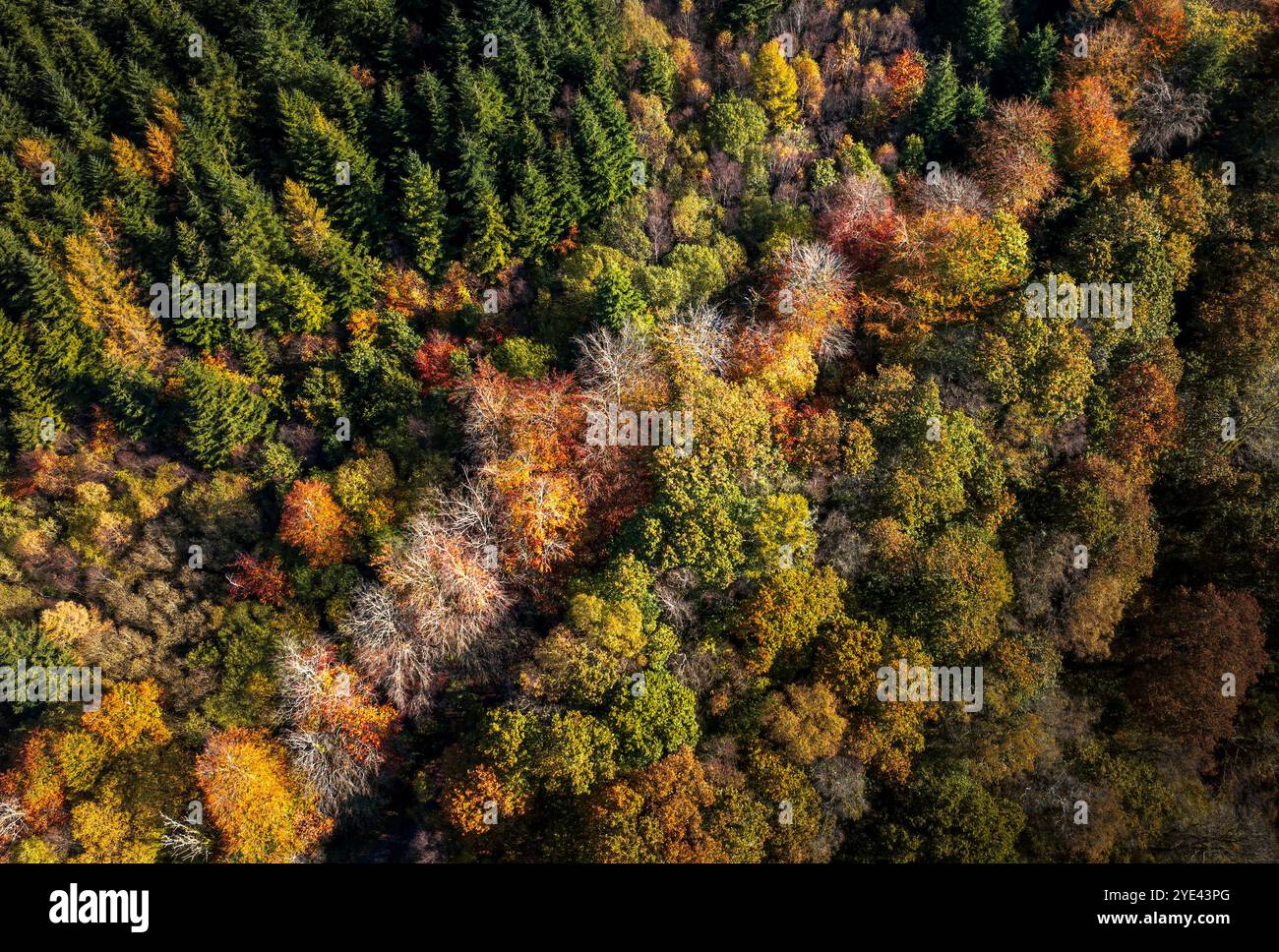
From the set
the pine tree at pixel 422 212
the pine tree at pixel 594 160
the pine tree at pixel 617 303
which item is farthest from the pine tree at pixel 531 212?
the pine tree at pixel 617 303

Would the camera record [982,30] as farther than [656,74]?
Yes

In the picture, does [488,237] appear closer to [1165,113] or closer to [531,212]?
[531,212]

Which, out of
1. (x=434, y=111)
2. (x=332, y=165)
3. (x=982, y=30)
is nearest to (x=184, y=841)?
(x=332, y=165)

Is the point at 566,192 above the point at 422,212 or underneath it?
above

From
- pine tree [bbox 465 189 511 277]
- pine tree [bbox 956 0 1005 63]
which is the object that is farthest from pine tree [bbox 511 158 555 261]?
pine tree [bbox 956 0 1005 63]

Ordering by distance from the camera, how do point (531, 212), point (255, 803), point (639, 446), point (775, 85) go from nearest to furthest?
point (255, 803) → point (639, 446) → point (531, 212) → point (775, 85)

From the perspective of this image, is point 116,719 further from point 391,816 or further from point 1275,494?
point 1275,494

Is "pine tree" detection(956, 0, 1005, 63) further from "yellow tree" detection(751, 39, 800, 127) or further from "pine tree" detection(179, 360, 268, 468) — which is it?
"pine tree" detection(179, 360, 268, 468)
